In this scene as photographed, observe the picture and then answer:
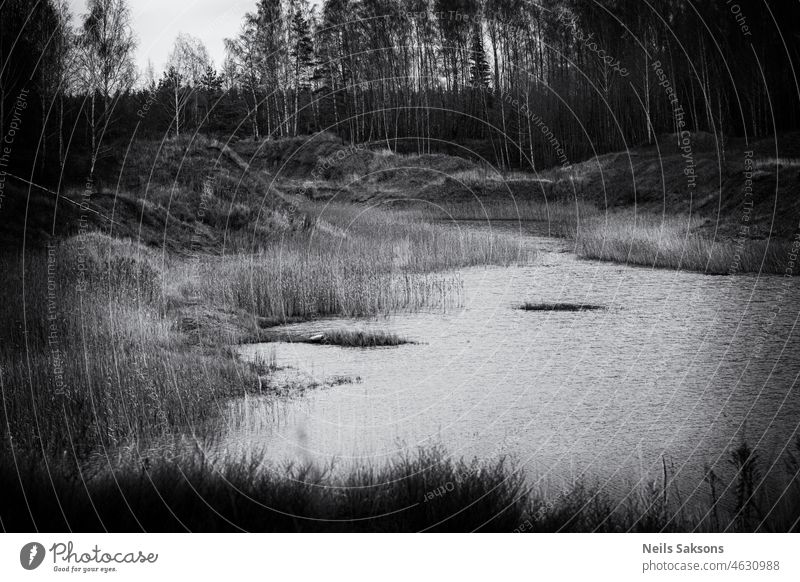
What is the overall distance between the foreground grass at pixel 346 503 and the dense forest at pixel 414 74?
304cm

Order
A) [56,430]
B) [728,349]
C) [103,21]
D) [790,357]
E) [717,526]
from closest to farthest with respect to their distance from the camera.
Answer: [717,526], [56,430], [790,357], [728,349], [103,21]

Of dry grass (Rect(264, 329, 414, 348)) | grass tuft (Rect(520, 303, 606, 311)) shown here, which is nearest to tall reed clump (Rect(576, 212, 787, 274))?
grass tuft (Rect(520, 303, 606, 311))

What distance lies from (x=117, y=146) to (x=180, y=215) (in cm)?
295

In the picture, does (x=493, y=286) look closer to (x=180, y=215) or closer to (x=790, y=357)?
(x=790, y=357)

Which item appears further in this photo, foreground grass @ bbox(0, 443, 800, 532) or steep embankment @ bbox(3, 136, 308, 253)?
steep embankment @ bbox(3, 136, 308, 253)

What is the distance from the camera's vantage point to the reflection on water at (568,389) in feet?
14.2

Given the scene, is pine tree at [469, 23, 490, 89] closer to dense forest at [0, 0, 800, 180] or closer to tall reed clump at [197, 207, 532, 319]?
dense forest at [0, 0, 800, 180]

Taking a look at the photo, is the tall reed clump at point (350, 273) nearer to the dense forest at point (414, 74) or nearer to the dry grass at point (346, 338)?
the dry grass at point (346, 338)

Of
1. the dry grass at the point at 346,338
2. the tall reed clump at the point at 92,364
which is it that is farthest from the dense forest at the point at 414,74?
the dry grass at the point at 346,338

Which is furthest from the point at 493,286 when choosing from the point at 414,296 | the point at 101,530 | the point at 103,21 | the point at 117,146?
the point at 117,146

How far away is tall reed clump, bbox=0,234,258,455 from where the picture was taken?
14.9 feet

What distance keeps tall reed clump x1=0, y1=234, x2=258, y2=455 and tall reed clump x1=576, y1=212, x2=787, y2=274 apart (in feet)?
21.3

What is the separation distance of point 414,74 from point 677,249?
18814 mm

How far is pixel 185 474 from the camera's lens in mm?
3656
